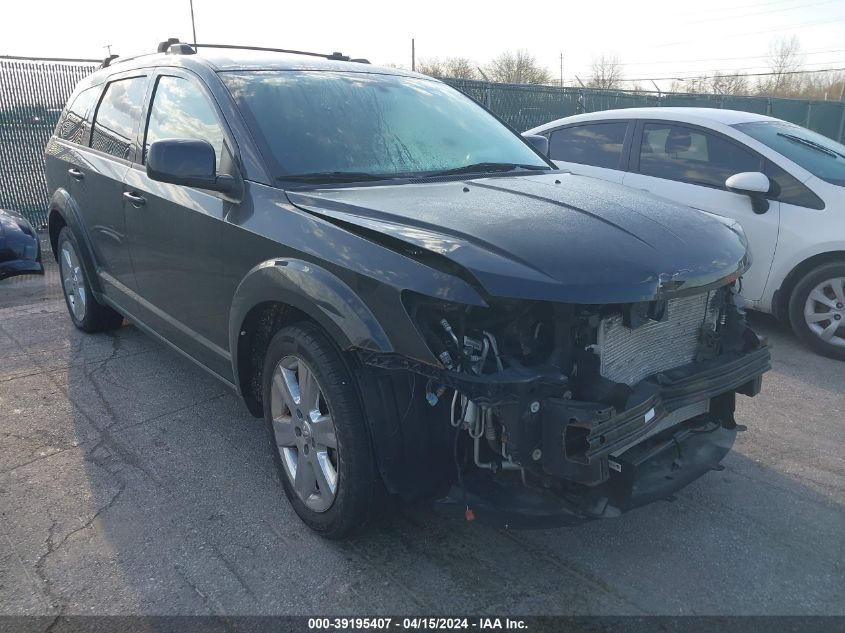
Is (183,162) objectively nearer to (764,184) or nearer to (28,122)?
(764,184)

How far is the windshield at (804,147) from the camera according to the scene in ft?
17.6

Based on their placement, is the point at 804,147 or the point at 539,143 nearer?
the point at 539,143

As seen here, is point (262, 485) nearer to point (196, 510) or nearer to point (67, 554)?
point (196, 510)

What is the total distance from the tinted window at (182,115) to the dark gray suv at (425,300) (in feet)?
0.05

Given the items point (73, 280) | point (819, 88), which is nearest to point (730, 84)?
point (819, 88)

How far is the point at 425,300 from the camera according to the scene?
2.32 meters

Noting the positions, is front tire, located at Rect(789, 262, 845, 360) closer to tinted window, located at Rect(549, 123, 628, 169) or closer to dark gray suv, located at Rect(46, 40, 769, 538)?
tinted window, located at Rect(549, 123, 628, 169)

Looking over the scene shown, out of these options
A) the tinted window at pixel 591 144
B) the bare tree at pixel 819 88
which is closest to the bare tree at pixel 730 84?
the bare tree at pixel 819 88

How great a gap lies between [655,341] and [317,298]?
4.16ft

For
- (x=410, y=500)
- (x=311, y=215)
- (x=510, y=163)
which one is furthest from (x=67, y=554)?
(x=510, y=163)

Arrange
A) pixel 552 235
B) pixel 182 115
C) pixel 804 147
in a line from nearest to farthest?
pixel 552 235 → pixel 182 115 → pixel 804 147

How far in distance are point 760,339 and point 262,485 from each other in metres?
2.29

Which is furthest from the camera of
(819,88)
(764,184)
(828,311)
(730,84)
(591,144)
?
(819,88)

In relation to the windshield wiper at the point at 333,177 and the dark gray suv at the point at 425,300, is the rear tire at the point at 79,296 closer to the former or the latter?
the dark gray suv at the point at 425,300
